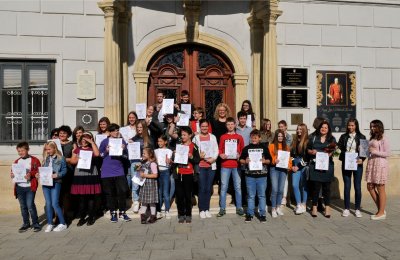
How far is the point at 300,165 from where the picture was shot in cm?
830

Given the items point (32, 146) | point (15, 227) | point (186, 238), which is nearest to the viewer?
point (186, 238)

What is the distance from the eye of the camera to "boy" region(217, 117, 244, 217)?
793 cm

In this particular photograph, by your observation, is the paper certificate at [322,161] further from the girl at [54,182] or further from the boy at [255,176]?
the girl at [54,182]

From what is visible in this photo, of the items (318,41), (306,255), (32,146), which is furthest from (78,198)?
(318,41)

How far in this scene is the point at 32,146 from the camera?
9383mm

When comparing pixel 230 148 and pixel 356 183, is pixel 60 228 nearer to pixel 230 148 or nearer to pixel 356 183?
pixel 230 148

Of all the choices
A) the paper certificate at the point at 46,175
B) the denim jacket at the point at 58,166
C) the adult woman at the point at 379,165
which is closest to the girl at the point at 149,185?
the denim jacket at the point at 58,166

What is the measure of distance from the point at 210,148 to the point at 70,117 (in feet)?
11.4

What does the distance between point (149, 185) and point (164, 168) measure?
17.0 inches

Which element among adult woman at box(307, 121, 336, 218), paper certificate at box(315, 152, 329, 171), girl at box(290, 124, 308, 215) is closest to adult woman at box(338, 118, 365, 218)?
adult woman at box(307, 121, 336, 218)

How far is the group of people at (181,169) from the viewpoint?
7.54 metres

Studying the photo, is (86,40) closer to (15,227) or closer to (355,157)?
(15,227)

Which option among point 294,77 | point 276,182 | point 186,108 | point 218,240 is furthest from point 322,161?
point 294,77

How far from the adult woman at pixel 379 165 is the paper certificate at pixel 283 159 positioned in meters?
1.56
